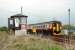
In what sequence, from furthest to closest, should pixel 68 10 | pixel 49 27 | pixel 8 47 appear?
pixel 49 27, pixel 68 10, pixel 8 47

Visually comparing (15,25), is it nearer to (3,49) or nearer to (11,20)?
(11,20)

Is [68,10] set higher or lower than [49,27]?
higher

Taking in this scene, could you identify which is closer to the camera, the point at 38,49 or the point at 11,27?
the point at 38,49

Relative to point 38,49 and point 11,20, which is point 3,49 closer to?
point 38,49

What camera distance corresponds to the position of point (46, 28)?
411 inches

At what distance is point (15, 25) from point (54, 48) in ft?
16.0

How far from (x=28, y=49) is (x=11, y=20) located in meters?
5.39

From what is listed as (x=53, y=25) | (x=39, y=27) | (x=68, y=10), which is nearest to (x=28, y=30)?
(x=39, y=27)

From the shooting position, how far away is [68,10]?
976 centimetres

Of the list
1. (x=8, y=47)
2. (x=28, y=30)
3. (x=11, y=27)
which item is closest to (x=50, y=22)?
(x=28, y=30)

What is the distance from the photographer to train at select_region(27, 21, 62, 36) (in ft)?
34.0

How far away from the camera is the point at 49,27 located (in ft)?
34.2

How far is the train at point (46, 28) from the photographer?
1035 cm

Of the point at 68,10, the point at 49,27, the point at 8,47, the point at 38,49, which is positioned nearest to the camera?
the point at 38,49
